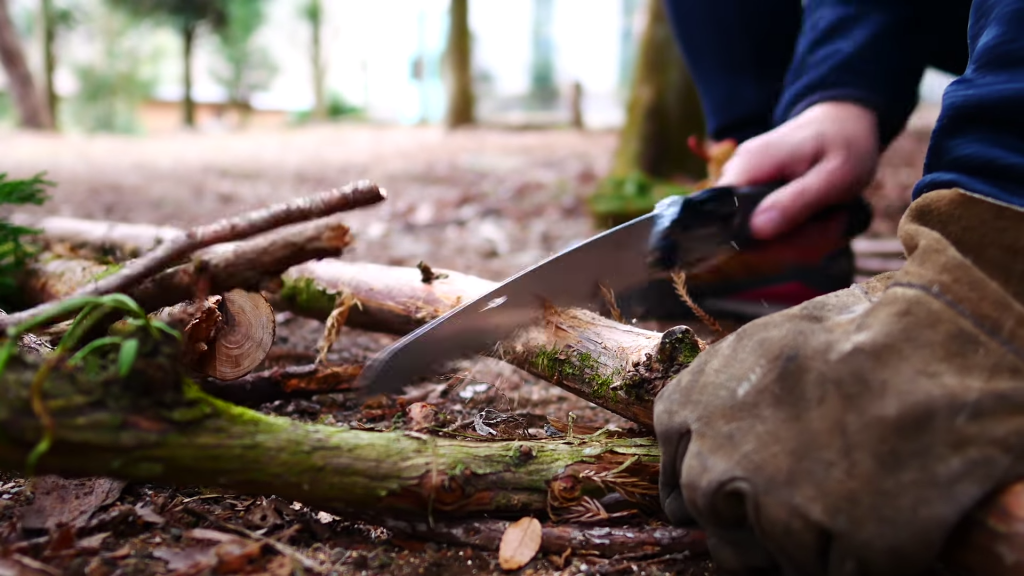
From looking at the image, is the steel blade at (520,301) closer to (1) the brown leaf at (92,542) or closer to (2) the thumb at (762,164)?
(2) the thumb at (762,164)

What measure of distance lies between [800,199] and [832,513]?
2.93 ft

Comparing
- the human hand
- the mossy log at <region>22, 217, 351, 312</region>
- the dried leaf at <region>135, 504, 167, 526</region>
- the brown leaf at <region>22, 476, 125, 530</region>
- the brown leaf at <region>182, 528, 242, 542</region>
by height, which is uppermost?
the human hand

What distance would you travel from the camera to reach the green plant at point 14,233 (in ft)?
5.74

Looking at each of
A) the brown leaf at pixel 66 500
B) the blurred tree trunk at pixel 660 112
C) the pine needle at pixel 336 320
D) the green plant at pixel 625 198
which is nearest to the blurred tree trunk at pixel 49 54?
the blurred tree trunk at pixel 660 112

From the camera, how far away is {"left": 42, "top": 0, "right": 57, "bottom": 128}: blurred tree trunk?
13242mm

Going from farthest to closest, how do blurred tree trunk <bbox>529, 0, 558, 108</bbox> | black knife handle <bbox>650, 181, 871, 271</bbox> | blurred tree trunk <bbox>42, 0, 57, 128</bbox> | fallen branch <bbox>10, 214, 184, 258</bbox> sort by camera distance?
1. blurred tree trunk <bbox>529, 0, 558, 108</bbox>
2. blurred tree trunk <bbox>42, 0, 57, 128</bbox>
3. fallen branch <bbox>10, 214, 184, 258</bbox>
4. black knife handle <bbox>650, 181, 871, 271</bbox>

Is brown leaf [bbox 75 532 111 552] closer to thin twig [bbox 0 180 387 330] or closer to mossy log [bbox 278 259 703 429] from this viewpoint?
thin twig [bbox 0 180 387 330]

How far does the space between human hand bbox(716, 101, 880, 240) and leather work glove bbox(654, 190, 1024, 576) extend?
1.63 feet

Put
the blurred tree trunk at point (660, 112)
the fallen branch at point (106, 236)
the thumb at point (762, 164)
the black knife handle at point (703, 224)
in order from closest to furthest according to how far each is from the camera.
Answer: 1. the black knife handle at point (703, 224)
2. the thumb at point (762, 164)
3. the fallen branch at point (106, 236)
4. the blurred tree trunk at point (660, 112)

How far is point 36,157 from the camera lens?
7758mm

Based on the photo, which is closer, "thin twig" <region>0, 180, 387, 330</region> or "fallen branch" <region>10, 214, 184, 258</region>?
"thin twig" <region>0, 180, 387, 330</region>

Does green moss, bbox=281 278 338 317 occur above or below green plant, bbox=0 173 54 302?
below

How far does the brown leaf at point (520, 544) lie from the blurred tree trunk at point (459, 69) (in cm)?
1143

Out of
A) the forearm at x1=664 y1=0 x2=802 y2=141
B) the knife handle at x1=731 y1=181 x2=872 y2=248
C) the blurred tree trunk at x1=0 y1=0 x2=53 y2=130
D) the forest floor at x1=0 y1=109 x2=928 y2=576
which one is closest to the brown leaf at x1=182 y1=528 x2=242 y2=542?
the forest floor at x1=0 y1=109 x2=928 y2=576
